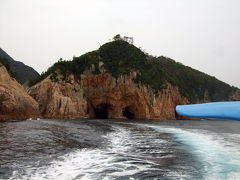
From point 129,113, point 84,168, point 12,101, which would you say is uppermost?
point 12,101

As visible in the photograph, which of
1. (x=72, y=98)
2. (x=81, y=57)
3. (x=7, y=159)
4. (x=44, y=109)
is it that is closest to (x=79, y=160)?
(x=7, y=159)

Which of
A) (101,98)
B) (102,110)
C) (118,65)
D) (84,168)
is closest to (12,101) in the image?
(84,168)

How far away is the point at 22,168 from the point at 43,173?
559 mm

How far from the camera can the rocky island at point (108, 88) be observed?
32062mm

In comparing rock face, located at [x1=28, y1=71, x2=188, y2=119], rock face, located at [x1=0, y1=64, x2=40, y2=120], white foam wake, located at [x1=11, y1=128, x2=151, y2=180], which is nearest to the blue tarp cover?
white foam wake, located at [x1=11, y1=128, x2=151, y2=180]

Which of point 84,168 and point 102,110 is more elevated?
point 102,110

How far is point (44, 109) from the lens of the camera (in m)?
31.1

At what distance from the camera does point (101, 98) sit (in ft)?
129

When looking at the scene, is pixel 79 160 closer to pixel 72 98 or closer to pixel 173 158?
pixel 173 158

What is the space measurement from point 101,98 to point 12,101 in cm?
1983

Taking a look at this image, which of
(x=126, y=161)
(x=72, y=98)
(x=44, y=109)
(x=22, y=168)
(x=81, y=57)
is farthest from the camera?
(x=81, y=57)

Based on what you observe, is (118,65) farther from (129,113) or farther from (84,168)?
Answer: (84,168)

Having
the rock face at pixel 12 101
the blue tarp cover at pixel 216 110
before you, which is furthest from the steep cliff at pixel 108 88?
the blue tarp cover at pixel 216 110

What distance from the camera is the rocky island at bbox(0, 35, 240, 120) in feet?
105
